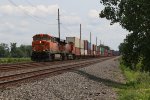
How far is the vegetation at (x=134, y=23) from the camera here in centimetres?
2428

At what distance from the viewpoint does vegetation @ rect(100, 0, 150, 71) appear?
24281mm

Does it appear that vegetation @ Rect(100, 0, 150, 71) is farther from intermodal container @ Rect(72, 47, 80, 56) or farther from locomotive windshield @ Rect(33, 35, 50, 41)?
intermodal container @ Rect(72, 47, 80, 56)

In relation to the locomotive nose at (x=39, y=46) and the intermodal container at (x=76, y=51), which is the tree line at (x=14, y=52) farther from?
the locomotive nose at (x=39, y=46)

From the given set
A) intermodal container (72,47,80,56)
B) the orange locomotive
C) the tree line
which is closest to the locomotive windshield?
the orange locomotive

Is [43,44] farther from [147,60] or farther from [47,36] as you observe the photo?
[147,60]

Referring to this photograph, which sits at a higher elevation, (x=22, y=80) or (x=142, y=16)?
(x=142, y=16)

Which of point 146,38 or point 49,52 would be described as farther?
point 49,52

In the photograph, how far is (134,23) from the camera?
80.1ft

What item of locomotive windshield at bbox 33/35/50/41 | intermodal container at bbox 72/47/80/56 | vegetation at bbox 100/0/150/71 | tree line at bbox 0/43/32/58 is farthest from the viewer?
tree line at bbox 0/43/32/58

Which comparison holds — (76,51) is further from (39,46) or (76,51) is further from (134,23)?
(134,23)

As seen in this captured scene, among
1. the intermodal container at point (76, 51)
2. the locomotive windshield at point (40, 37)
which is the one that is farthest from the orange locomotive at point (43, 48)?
the intermodal container at point (76, 51)

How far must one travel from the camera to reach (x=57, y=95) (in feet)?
45.8

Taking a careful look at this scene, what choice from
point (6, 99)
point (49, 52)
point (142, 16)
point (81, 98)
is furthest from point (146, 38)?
point (49, 52)

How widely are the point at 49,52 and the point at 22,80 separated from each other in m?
25.8
